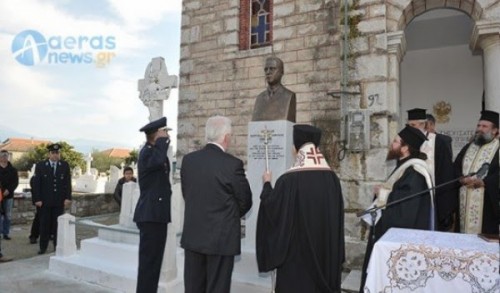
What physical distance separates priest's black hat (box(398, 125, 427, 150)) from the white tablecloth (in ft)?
4.13

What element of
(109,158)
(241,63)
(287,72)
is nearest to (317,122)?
(287,72)

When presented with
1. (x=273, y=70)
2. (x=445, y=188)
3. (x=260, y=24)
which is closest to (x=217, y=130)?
(x=273, y=70)

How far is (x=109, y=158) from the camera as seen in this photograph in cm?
6675

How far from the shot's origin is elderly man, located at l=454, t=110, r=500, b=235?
4207 millimetres

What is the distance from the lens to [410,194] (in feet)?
11.0

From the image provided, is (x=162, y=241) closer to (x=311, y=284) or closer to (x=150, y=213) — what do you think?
(x=150, y=213)

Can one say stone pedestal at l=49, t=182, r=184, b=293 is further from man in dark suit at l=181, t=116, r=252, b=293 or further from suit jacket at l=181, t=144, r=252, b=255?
→ suit jacket at l=181, t=144, r=252, b=255

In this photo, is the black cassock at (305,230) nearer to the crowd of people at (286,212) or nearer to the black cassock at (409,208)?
the crowd of people at (286,212)

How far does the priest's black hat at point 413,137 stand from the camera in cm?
364

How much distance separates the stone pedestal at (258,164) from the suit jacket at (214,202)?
164 cm

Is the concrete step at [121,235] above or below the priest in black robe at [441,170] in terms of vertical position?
below

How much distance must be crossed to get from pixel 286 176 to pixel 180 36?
700cm

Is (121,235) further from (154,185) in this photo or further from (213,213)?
(213,213)

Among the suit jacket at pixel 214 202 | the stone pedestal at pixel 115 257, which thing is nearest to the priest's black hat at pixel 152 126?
the suit jacket at pixel 214 202
